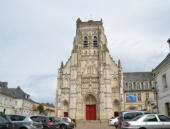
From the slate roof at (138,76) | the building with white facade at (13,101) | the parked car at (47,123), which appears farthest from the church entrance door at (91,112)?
the parked car at (47,123)

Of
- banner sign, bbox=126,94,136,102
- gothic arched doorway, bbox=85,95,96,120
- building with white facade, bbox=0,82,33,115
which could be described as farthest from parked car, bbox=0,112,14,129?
banner sign, bbox=126,94,136,102

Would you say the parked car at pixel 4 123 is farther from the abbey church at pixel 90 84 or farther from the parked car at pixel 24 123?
the abbey church at pixel 90 84

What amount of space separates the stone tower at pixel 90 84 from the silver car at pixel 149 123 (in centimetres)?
2583

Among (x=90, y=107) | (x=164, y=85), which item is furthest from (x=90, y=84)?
(x=164, y=85)

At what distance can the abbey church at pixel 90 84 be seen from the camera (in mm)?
36156

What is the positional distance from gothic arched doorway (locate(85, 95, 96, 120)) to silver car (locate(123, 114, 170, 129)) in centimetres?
2785

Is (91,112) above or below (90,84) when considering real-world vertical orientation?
below

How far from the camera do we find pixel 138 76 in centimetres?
4453

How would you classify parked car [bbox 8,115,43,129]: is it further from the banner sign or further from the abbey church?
the banner sign

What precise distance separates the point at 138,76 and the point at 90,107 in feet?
51.2

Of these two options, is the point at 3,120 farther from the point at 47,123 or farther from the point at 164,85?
the point at 164,85

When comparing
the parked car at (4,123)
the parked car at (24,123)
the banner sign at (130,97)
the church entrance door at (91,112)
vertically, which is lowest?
the church entrance door at (91,112)

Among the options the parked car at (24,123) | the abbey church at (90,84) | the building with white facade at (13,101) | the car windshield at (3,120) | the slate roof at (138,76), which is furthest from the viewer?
the slate roof at (138,76)

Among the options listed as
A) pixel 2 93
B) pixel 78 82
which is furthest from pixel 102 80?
pixel 2 93
